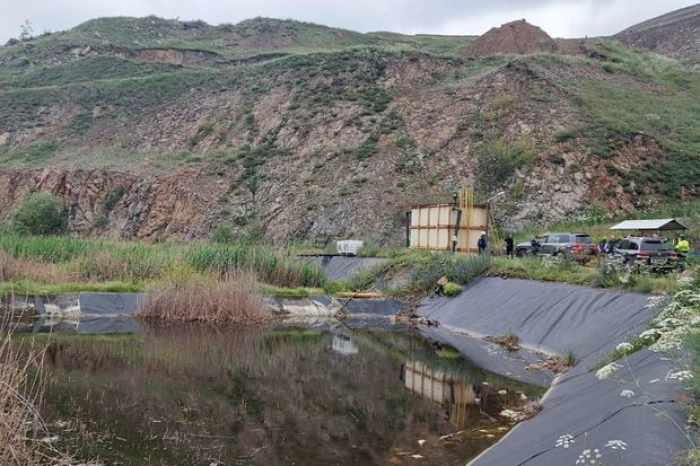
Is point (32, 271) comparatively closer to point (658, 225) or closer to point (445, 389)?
point (445, 389)

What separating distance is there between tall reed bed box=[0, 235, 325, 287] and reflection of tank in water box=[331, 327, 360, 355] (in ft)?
13.3

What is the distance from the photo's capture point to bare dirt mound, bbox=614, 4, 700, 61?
78500mm

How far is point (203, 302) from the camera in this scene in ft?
64.9

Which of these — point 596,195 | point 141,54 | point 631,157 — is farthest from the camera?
point 141,54

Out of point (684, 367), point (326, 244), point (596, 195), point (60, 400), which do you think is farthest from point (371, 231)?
point (684, 367)

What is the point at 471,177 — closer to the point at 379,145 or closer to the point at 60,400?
the point at 379,145

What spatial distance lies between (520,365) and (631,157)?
99.5 ft

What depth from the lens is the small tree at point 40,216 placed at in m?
41.8

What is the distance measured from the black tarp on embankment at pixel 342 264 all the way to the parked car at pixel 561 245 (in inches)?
274

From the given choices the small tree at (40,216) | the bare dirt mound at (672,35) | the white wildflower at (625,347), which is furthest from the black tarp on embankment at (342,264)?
the bare dirt mound at (672,35)

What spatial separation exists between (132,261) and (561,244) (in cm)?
1743

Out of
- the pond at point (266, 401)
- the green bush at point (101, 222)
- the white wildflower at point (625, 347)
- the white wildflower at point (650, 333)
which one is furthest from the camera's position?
the green bush at point (101, 222)

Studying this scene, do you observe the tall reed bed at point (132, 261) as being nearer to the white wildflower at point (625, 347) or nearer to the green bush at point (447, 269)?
the green bush at point (447, 269)

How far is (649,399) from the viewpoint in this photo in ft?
20.9
